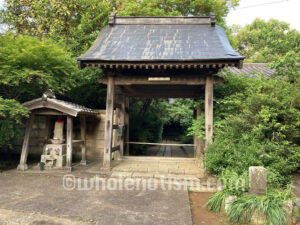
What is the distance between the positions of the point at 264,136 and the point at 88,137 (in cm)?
612

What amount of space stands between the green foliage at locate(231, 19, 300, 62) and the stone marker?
763cm

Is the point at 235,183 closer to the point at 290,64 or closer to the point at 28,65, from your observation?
the point at 290,64

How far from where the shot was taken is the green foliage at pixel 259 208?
3.18m

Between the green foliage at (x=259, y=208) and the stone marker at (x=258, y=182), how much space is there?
0.12 m

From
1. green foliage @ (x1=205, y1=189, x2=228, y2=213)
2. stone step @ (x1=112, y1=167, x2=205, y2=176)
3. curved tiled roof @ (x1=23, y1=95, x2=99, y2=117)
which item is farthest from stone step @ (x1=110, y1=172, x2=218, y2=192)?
curved tiled roof @ (x1=23, y1=95, x2=99, y2=117)

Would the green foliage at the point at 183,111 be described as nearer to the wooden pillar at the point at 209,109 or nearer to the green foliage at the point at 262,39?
the green foliage at the point at 262,39

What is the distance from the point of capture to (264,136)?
17.3 ft

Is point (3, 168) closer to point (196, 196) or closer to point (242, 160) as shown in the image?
point (196, 196)

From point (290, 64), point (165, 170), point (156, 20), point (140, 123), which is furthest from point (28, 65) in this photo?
point (290, 64)

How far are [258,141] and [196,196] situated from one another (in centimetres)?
208

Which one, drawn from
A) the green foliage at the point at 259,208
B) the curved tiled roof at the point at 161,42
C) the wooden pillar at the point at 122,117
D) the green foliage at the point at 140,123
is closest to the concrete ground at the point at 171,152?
the green foliage at the point at 140,123

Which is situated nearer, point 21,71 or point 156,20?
point 21,71

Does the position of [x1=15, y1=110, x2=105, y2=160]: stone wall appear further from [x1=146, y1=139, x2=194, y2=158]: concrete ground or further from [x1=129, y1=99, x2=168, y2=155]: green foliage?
[x1=146, y1=139, x2=194, y2=158]: concrete ground

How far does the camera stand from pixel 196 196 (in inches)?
183
